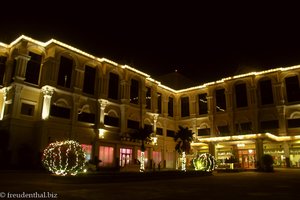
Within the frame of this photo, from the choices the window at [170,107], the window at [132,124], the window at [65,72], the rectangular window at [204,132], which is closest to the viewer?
the window at [65,72]

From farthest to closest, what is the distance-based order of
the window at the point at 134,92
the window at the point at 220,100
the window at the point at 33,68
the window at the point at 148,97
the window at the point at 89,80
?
the window at the point at 220,100 → the window at the point at 148,97 → the window at the point at 134,92 → the window at the point at 89,80 → the window at the point at 33,68

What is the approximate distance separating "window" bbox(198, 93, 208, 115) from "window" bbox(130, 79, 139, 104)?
1323 cm

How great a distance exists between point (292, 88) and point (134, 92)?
934 inches

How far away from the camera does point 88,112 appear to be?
109 ft

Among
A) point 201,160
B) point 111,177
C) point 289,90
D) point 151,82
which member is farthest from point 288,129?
point 111,177

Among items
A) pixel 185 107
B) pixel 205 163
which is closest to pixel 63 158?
Answer: pixel 205 163

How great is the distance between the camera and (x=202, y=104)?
46.4m

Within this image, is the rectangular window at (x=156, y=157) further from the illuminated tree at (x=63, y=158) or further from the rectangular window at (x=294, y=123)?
the illuminated tree at (x=63, y=158)

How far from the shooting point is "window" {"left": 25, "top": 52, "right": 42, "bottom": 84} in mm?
29250

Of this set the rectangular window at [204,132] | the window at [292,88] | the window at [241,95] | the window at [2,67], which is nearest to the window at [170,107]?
the rectangular window at [204,132]

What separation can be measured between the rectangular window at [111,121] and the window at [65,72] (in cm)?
665

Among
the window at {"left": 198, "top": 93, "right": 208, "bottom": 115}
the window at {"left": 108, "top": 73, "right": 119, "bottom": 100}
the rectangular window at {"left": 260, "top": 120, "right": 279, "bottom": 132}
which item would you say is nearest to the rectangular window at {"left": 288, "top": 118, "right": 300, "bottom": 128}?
the rectangular window at {"left": 260, "top": 120, "right": 279, "bottom": 132}

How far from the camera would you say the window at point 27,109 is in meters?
28.0

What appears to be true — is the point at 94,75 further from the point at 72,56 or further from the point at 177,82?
the point at 177,82
